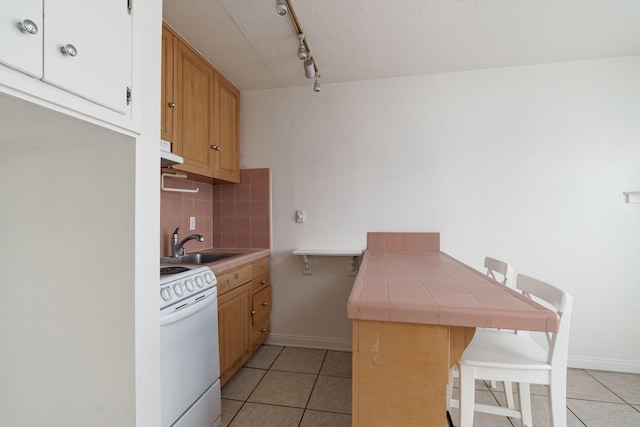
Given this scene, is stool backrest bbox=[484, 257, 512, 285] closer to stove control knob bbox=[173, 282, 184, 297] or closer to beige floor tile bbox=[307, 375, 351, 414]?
beige floor tile bbox=[307, 375, 351, 414]

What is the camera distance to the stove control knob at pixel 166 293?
120cm

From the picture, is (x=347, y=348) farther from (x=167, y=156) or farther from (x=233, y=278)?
(x=167, y=156)

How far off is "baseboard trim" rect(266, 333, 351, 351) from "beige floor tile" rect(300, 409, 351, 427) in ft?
2.68

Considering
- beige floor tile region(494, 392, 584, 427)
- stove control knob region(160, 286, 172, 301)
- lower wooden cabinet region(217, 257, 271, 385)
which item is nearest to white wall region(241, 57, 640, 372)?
lower wooden cabinet region(217, 257, 271, 385)

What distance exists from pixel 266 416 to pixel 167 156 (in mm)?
1604

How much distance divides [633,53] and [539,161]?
98cm

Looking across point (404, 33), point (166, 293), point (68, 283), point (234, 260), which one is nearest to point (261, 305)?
point (234, 260)

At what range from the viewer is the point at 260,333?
7.76 feet

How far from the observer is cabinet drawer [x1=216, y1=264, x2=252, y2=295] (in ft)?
5.82

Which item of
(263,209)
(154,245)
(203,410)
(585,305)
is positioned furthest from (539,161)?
(203,410)

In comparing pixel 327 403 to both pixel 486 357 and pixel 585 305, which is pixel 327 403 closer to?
pixel 486 357

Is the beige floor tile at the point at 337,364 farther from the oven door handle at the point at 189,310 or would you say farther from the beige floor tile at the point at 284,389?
the oven door handle at the point at 189,310

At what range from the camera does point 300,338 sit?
2.55 metres

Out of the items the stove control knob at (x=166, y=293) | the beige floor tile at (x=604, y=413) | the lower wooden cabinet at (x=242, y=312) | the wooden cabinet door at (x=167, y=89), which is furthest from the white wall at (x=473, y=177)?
the stove control knob at (x=166, y=293)
